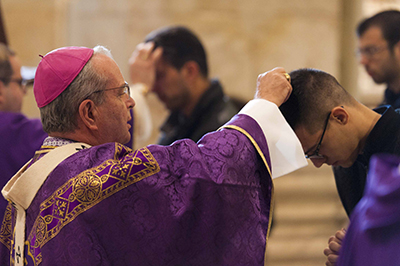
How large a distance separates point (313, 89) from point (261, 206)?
65cm

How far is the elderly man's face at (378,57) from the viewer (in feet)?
12.0

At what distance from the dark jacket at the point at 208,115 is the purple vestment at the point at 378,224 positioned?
268 centimetres

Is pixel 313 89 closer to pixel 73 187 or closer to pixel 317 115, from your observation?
pixel 317 115

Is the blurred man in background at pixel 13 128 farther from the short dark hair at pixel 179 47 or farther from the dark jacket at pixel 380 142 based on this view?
the dark jacket at pixel 380 142

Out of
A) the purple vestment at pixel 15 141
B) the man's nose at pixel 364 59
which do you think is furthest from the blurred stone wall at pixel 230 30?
the purple vestment at pixel 15 141

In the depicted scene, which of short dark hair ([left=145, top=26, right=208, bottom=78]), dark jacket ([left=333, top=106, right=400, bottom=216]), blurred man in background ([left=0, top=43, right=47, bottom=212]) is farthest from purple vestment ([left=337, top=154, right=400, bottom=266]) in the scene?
short dark hair ([left=145, top=26, right=208, bottom=78])

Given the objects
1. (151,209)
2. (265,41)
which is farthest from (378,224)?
(265,41)

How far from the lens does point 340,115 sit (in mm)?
2322

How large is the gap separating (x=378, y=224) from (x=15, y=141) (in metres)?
2.38

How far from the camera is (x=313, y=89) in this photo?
2.34 m

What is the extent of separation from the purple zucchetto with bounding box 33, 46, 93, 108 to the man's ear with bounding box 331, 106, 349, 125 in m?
1.21

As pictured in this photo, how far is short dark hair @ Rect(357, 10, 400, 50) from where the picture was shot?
3.64 meters

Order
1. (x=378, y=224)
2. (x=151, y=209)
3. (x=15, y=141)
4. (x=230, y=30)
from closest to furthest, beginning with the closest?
(x=378, y=224) < (x=151, y=209) < (x=15, y=141) < (x=230, y=30)

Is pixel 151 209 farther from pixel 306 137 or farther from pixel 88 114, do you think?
pixel 306 137
